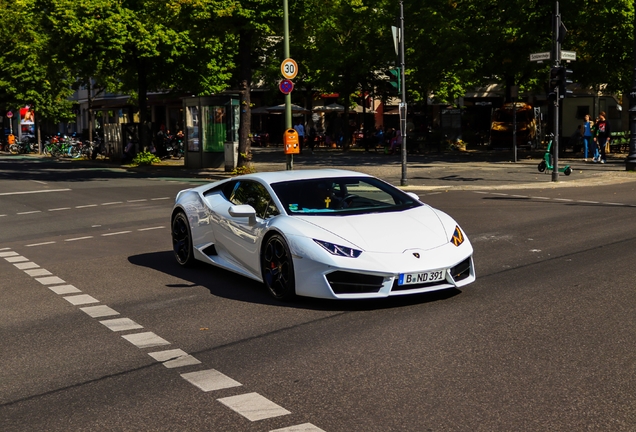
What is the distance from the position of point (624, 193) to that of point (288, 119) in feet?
40.2

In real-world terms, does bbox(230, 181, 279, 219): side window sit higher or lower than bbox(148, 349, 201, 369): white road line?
higher

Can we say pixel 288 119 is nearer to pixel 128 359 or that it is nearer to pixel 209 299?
pixel 209 299

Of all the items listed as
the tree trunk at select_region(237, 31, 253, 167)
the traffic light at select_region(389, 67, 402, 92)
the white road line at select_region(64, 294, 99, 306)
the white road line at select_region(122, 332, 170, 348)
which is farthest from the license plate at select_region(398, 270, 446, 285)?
the tree trunk at select_region(237, 31, 253, 167)

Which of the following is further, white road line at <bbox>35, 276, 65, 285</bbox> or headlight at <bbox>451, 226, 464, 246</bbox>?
white road line at <bbox>35, 276, 65, 285</bbox>

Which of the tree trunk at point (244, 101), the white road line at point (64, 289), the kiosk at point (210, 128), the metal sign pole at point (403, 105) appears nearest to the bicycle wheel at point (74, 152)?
the kiosk at point (210, 128)

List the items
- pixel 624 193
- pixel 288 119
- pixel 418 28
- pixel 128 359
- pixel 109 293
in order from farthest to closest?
pixel 418 28 < pixel 288 119 < pixel 624 193 < pixel 109 293 < pixel 128 359

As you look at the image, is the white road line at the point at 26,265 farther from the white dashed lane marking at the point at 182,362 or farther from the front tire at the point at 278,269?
the front tire at the point at 278,269

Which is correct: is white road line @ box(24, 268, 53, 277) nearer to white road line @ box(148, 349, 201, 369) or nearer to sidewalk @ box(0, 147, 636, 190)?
white road line @ box(148, 349, 201, 369)

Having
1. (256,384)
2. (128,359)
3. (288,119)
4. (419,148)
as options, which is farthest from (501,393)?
(419,148)

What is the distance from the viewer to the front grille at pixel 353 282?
8.06m

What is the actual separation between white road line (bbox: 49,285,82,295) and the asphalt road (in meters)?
0.06

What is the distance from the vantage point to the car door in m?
9.24

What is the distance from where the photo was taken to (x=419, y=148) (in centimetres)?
4666

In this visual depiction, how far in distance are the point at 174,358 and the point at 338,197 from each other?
3242 millimetres
